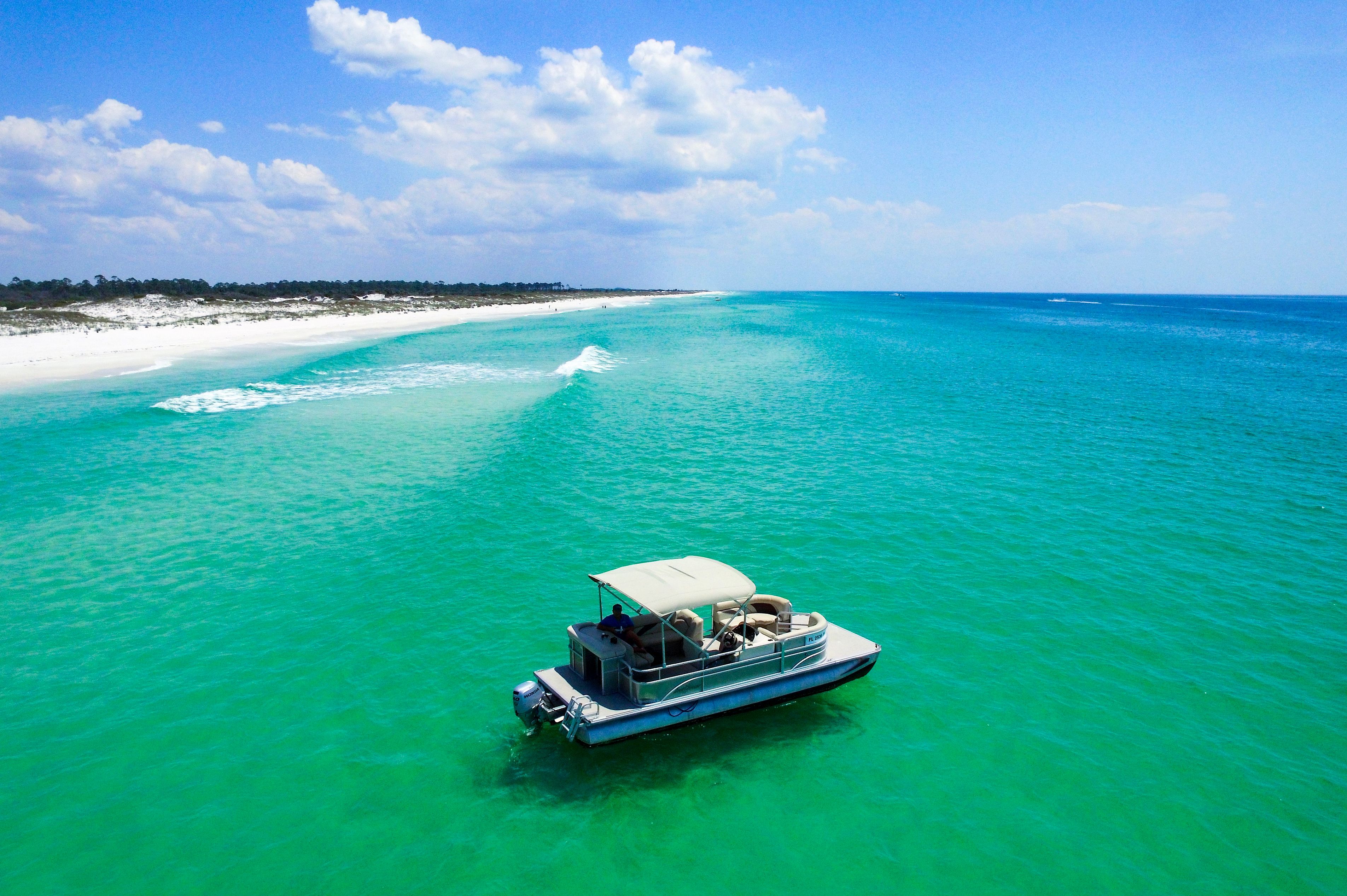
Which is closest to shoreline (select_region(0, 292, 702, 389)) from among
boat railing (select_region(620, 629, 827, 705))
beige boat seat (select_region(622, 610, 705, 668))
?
beige boat seat (select_region(622, 610, 705, 668))

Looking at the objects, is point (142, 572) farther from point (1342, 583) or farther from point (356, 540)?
point (1342, 583)

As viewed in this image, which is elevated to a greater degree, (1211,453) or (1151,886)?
(1211,453)

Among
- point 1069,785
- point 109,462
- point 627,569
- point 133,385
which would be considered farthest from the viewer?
point 133,385

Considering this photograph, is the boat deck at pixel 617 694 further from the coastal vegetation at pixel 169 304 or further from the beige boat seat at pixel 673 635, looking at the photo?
the coastal vegetation at pixel 169 304

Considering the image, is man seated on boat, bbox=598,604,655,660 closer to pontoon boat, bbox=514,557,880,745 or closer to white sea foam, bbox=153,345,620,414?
pontoon boat, bbox=514,557,880,745

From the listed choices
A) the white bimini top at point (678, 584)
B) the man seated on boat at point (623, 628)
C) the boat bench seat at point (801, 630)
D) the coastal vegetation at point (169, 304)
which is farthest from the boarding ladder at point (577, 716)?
the coastal vegetation at point (169, 304)

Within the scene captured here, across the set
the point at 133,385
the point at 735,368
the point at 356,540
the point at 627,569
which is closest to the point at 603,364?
the point at 735,368

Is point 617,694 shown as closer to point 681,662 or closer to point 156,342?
point 681,662
